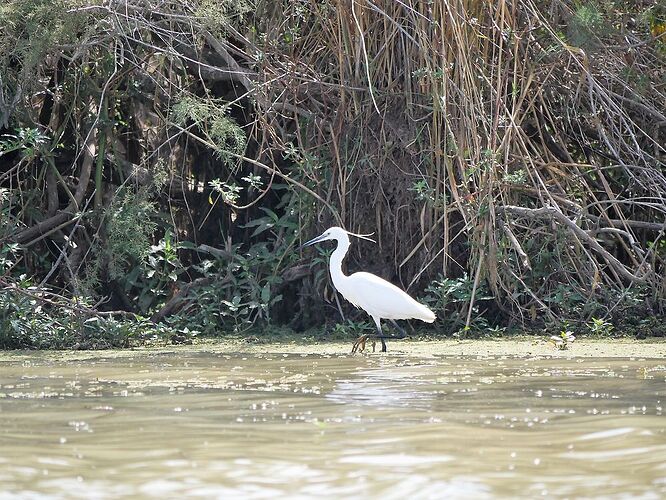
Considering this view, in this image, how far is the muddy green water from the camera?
3.49 meters

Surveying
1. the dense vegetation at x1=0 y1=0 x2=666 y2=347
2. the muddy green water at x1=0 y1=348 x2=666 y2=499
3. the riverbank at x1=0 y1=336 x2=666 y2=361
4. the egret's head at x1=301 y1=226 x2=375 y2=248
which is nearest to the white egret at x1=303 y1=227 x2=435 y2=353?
the egret's head at x1=301 y1=226 x2=375 y2=248

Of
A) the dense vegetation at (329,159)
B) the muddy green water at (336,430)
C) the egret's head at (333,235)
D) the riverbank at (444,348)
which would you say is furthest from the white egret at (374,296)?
the muddy green water at (336,430)

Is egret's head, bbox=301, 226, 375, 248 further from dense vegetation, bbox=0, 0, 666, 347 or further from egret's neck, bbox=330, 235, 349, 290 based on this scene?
dense vegetation, bbox=0, 0, 666, 347

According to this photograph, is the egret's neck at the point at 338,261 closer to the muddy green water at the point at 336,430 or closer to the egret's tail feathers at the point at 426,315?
the egret's tail feathers at the point at 426,315

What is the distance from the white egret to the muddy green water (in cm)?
105

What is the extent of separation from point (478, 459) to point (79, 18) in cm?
473

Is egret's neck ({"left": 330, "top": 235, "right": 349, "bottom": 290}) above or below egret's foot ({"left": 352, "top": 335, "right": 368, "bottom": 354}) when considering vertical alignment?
above

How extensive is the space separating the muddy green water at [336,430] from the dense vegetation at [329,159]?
160cm

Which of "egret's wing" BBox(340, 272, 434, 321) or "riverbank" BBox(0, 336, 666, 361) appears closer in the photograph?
"riverbank" BBox(0, 336, 666, 361)

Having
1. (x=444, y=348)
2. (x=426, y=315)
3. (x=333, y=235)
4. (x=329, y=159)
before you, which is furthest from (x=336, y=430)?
(x=329, y=159)

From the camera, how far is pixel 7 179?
8.62 meters

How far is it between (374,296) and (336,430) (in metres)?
3.36

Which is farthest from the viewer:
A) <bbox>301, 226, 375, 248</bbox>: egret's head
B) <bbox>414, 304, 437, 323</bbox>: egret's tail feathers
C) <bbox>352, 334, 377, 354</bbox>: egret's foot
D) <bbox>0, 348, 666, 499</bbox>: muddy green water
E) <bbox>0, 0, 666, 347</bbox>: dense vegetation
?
<bbox>301, 226, 375, 248</bbox>: egret's head

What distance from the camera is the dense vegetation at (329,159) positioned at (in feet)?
25.3
